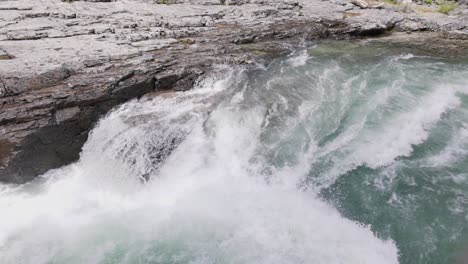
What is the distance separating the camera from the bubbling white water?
10508 mm

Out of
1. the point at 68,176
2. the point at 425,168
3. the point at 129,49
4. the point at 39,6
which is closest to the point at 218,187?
the point at 68,176

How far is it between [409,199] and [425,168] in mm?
1866

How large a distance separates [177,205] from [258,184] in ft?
9.26

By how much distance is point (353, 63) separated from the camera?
20969 mm

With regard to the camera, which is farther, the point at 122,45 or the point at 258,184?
the point at 122,45

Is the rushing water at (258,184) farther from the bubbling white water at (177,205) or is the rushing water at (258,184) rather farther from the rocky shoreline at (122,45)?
the rocky shoreline at (122,45)

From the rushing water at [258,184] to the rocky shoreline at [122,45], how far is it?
2.95 ft

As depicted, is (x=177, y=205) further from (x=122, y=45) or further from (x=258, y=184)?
(x=122, y=45)

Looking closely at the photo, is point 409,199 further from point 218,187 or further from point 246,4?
point 246,4

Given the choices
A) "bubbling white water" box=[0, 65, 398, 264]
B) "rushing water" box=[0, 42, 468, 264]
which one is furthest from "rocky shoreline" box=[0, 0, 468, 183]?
"bubbling white water" box=[0, 65, 398, 264]

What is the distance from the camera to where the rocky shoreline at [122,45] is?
13.5m

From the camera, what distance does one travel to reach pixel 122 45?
63.2 feet

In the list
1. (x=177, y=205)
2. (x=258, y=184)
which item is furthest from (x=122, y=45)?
(x=258, y=184)

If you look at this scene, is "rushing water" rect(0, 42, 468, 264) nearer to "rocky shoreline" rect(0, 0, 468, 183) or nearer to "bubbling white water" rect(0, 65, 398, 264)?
"bubbling white water" rect(0, 65, 398, 264)
